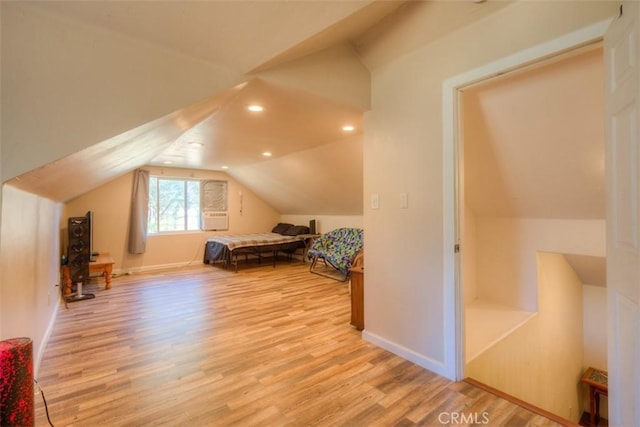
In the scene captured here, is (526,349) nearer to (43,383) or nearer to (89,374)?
(89,374)

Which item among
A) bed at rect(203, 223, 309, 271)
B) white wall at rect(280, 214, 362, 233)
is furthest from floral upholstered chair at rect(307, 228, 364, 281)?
bed at rect(203, 223, 309, 271)

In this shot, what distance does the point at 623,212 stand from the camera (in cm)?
121

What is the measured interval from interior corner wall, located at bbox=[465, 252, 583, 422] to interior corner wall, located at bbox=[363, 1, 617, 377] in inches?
35.9

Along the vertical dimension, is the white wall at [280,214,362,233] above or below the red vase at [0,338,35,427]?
above

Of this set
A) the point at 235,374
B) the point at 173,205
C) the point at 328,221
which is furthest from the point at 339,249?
the point at 173,205

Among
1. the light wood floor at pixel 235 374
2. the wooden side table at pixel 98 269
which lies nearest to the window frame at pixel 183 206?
the wooden side table at pixel 98 269

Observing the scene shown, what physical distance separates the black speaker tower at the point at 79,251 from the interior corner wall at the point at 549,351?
4982 millimetres

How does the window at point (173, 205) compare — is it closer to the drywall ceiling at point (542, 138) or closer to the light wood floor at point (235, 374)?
the light wood floor at point (235, 374)

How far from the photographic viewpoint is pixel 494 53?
5.90 feet

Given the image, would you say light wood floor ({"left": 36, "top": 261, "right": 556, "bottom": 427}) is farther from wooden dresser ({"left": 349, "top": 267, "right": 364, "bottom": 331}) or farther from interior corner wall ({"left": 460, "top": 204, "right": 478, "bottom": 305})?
interior corner wall ({"left": 460, "top": 204, "right": 478, "bottom": 305})

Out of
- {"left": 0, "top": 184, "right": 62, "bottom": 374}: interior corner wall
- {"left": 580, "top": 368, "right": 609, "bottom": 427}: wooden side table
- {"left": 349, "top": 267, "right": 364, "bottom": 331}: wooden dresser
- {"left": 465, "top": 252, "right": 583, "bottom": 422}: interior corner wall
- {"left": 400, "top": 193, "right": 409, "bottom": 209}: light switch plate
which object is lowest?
{"left": 580, "top": 368, "right": 609, "bottom": 427}: wooden side table

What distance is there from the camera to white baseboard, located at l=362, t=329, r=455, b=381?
2086mm

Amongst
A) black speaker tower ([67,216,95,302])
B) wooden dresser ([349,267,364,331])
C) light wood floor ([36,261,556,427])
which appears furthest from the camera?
black speaker tower ([67,216,95,302])

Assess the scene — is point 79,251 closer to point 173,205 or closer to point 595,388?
point 173,205
